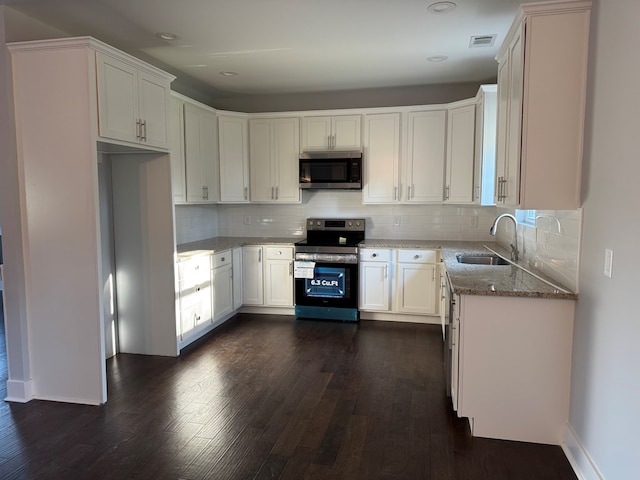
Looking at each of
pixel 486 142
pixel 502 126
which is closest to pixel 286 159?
pixel 486 142

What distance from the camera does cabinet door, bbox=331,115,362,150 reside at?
487 centimetres

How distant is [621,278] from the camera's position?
1830mm

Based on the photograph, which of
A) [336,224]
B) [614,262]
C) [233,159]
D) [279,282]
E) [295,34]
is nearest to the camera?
[614,262]

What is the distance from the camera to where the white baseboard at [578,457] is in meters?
2.03

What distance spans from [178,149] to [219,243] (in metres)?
1.21

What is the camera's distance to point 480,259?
12.7 feet

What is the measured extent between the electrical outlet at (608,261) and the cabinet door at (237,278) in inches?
144

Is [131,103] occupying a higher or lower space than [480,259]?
higher

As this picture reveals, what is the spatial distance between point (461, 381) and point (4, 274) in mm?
3092

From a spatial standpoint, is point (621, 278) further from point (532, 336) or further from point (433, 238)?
point (433, 238)

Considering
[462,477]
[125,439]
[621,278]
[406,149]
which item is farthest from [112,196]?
[621,278]

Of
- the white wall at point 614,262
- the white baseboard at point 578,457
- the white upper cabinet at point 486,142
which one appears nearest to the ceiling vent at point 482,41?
the white upper cabinet at point 486,142

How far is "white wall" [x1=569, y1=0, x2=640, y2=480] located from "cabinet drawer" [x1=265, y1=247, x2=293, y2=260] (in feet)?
10.2

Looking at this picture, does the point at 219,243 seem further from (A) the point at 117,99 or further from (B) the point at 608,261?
(B) the point at 608,261
